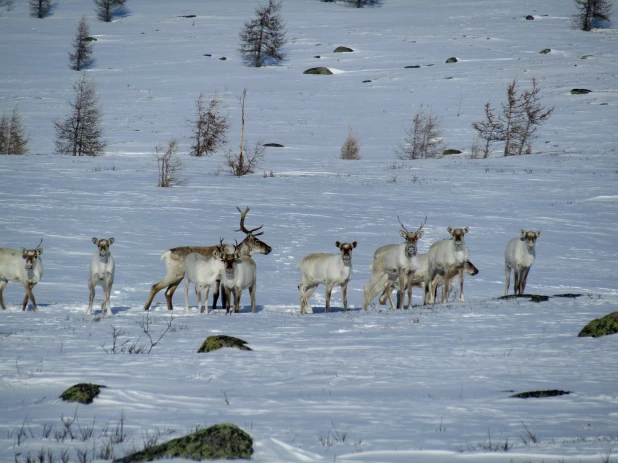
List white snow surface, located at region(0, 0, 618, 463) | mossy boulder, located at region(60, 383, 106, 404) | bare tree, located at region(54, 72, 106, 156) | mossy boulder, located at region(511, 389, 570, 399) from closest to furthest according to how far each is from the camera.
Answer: white snow surface, located at region(0, 0, 618, 463) → mossy boulder, located at region(60, 383, 106, 404) → mossy boulder, located at region(511, 389, 570, 399) → bare tree, located at region(54, 72, 106, 156)

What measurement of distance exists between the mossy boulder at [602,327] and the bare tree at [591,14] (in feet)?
341

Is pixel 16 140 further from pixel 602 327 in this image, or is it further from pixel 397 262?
pixel 602 327

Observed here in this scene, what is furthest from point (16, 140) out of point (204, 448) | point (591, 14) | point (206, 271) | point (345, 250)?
point (591, 14)

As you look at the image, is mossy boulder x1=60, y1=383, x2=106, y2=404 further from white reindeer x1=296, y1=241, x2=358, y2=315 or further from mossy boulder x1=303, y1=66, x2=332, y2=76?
mossy boulder x1=303, y1=66, x2=332, y2=76

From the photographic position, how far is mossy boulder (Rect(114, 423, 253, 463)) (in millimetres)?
5488

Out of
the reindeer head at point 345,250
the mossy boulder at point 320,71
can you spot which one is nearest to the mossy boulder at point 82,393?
the reindeer head at point 345,250

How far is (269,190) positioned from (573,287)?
18345 mm

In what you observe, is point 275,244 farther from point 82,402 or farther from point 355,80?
point 355,80

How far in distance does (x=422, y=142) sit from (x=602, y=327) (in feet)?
152

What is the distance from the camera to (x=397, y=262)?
17062 mm

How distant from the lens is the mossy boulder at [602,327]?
11.0m

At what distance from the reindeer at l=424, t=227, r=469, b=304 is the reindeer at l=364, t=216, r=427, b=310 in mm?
516

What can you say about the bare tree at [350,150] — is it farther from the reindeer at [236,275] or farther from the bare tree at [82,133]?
the reindeer at [236,275]

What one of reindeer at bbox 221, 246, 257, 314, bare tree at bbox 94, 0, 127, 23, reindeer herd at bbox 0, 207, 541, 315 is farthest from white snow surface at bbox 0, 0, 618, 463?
bare tree at bbox 94, 0, 127, 23
